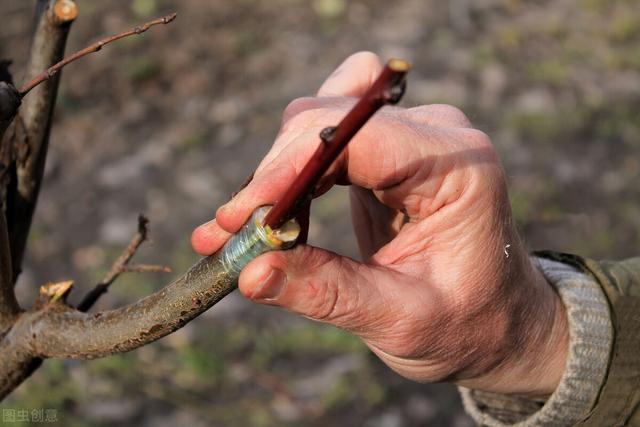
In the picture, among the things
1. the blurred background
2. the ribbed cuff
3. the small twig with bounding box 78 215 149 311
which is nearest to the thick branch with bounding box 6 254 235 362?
the small twig with bounding box 78 215 149 311

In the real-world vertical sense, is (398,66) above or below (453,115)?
above

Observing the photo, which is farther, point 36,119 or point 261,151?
point 261,151

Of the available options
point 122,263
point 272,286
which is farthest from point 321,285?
point 122,263

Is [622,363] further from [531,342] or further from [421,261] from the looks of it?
[421,261]

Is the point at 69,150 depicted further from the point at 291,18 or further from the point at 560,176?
the point at 560,176

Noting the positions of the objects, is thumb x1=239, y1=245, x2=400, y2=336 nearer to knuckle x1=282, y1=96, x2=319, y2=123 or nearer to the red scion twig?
the red scion twig

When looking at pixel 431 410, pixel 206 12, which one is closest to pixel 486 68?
pixel 206 12
